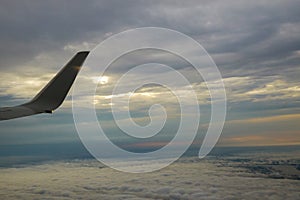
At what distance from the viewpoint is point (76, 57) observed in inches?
578

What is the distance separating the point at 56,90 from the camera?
590 inches

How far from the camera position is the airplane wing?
14630 millimetres

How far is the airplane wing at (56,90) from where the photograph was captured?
48.0ft

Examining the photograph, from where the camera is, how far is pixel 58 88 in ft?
49.1

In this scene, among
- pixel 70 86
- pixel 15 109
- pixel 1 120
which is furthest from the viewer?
pixel 70 86

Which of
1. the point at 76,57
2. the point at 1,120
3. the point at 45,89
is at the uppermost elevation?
the point at 76,57

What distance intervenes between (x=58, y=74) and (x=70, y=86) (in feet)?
2.79

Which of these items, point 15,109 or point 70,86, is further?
point 70,86

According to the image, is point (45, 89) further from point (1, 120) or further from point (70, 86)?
point (1, 120)

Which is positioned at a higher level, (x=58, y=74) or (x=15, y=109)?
(x=58, y=74)

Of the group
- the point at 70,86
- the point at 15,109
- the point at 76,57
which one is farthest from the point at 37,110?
the point at 76,57

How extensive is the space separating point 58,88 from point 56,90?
0.15m

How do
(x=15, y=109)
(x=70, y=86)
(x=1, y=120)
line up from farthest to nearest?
(x=70, y=86), (x=15, y=109), (x=1, y=120)

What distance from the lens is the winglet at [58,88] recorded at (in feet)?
48.1
